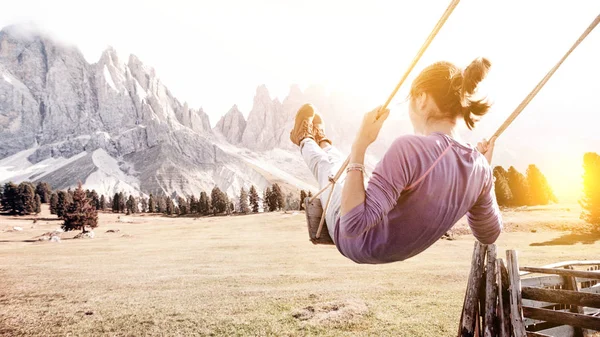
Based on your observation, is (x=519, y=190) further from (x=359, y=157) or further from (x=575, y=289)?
(x=359, y=157)

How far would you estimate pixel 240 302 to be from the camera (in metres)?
14.9

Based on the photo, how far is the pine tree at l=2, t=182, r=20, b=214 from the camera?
10719 cm

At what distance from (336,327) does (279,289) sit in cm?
621

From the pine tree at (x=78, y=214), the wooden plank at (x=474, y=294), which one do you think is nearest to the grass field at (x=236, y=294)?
the wooden plank at (x=474, y=294)

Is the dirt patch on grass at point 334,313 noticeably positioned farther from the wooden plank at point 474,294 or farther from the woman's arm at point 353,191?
the woman's arm at point 353,191

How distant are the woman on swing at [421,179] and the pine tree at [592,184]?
44319mm

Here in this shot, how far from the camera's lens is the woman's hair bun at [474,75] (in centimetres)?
267

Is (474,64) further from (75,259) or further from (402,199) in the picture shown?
(75,259)

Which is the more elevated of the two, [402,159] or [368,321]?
[402,159]

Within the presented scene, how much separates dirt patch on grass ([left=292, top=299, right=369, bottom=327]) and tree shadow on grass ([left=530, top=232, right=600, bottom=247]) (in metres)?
26.5

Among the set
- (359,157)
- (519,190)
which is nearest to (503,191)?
(519,190)

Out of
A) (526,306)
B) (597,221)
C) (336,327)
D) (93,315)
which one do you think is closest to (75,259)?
(93,315)

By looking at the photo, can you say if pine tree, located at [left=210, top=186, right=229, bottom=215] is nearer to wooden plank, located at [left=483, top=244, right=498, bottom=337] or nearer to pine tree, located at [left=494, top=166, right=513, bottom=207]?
pine tree, located at [left=494, top=166, right=513, bottom=207]

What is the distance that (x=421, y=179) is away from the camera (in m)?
2.35
